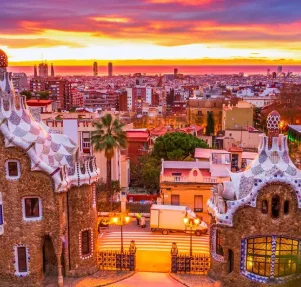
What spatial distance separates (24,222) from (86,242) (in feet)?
15.3

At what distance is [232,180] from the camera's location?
27406mm

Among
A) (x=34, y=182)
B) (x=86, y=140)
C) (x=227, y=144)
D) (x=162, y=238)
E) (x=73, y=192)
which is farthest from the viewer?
(x=227, y=144)

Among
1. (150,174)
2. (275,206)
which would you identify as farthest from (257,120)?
(275,206)

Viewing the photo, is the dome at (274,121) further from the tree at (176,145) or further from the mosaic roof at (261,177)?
the tree at (176,145)

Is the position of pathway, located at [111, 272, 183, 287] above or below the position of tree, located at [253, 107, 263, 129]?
below

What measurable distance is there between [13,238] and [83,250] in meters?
4.72

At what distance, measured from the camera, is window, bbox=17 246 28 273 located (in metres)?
27.1

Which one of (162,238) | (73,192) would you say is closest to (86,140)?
(162,238)

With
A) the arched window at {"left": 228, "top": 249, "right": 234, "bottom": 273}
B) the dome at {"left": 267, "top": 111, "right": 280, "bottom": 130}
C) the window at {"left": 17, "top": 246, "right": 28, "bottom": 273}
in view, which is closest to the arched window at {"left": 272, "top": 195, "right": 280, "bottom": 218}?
the arched window at {"left": 228, "top": 249, "right": 234, "bottom": 273}

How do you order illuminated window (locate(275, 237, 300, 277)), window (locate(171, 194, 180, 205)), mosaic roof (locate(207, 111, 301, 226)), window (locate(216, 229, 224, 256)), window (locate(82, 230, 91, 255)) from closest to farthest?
mosaic roof (locate(207, 111, 301, 226))
illuminated window (locate(275, 237, 300, 277))
window (locate(216, 229, 224, 256))
window (locate(82, 230, 91, 255))
window (locate(171, 194, 180, 205))

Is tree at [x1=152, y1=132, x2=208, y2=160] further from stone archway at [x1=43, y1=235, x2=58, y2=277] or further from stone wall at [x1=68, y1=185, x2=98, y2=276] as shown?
stone archway at [x1=43, y1=235, x2=58, y2=277]

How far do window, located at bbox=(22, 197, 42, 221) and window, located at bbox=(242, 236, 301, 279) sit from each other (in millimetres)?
12696

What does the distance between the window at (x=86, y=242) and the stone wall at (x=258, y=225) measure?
8.62 m

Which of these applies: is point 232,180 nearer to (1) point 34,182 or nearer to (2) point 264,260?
(2) point 264,260
